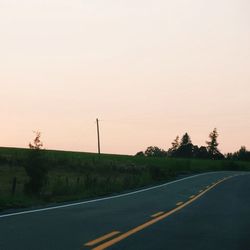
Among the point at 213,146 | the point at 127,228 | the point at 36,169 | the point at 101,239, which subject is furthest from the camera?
the point at 213,146

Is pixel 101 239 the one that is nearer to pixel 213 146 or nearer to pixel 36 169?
pixel 36 169

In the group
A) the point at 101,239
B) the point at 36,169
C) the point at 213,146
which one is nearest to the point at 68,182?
the point at 36,169

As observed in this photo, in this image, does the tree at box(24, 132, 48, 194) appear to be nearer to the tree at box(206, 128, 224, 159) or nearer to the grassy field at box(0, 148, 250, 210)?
the grassy field at box(0, 148, 250, 210)

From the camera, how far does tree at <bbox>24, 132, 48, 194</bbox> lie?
23.2 metres

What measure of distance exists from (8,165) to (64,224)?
44.6 metres

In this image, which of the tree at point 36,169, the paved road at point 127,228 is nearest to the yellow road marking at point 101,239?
the paved road at point 127,228

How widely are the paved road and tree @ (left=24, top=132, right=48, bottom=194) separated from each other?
679cm

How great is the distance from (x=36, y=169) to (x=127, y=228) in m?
12.7

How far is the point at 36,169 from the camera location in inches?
922

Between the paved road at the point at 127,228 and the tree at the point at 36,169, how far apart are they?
6786 millimetres

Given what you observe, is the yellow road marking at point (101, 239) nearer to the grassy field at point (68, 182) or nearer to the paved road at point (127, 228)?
the paved road at point (127, 228)

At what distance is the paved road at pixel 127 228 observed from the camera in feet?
29.9

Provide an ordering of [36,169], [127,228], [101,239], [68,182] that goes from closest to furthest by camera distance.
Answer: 1. [101,239]
2. [127,228]
3. [36,169]
4. [68,182]

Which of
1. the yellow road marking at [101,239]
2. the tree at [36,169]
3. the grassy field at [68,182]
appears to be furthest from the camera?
the tree at [36,169]
